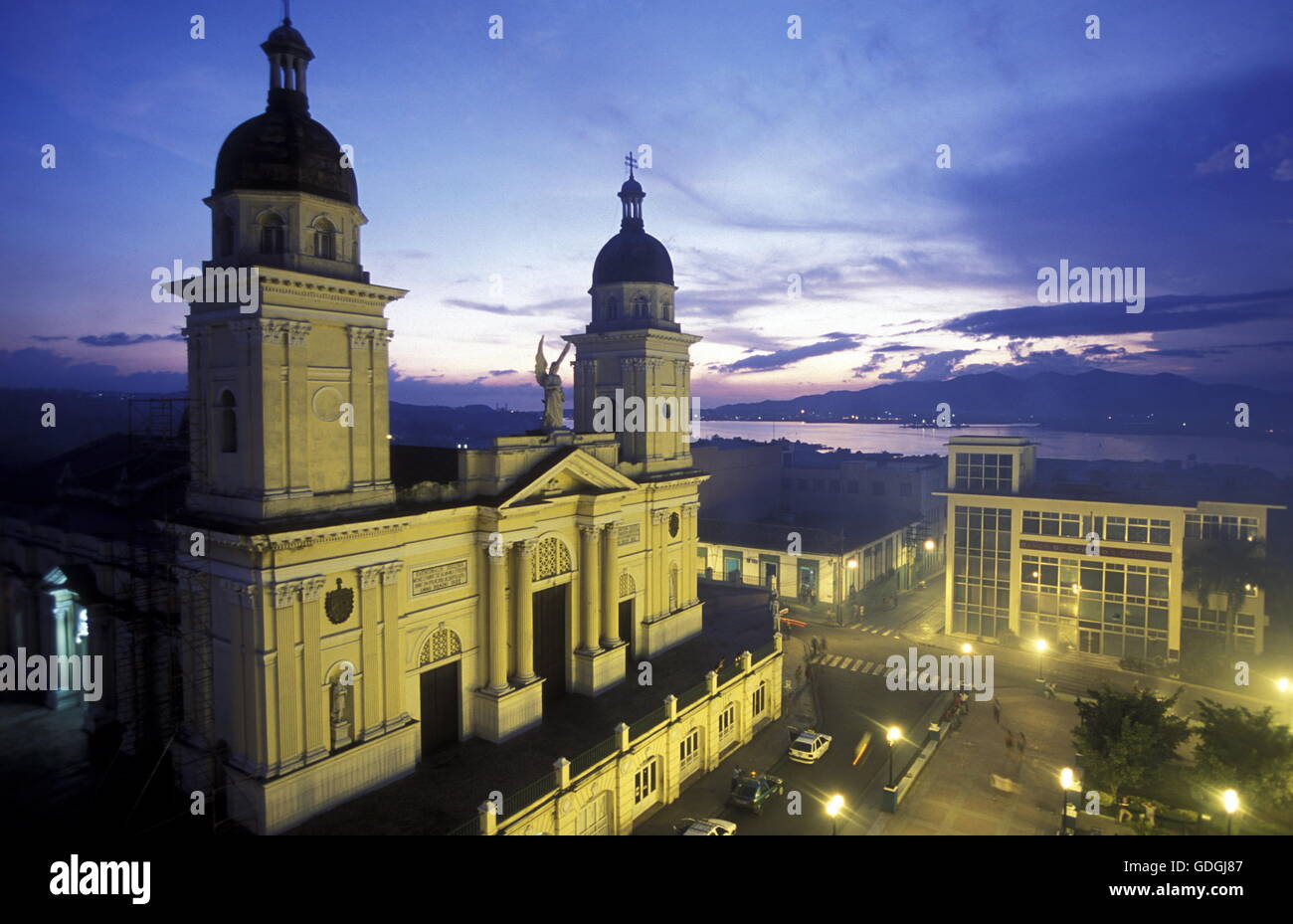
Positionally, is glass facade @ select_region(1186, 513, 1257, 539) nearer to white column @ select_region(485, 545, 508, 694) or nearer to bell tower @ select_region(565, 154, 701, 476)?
bell tower @ select_region(565, 154, 701, 476)

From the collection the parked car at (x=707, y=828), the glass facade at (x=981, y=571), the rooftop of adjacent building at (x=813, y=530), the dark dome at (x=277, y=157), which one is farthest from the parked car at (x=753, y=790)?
the rooftop of adjacent building at (x=813, y=530)

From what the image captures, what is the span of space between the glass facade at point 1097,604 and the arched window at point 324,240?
43.7 m

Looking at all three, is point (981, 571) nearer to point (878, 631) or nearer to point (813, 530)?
point (878, 631)

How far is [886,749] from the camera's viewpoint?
3344cm

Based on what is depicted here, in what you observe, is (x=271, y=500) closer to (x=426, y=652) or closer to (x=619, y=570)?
(x=426, y=652)

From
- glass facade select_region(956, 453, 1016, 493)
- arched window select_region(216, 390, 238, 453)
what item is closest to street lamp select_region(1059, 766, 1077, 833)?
glass facade select_region(956, 453, 1016, 493)

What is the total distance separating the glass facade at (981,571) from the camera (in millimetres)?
47781

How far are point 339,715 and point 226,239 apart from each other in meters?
14.6

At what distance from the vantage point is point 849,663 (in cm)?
4497

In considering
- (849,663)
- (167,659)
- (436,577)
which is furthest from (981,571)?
(167,659)

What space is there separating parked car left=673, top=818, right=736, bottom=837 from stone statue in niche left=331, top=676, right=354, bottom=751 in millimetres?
11430

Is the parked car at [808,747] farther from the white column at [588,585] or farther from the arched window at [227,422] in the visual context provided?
the arched window at [227,422]

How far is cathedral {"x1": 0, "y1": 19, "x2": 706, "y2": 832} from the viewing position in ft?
67.1

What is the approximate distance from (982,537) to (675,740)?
97.6 feet
